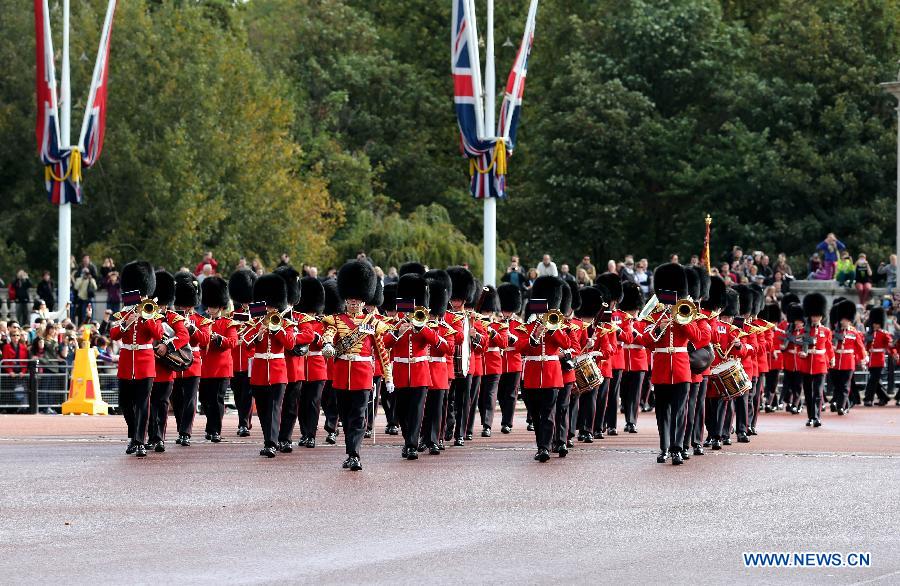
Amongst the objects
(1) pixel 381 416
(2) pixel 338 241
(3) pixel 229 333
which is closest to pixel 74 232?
(2) pixel 338 241

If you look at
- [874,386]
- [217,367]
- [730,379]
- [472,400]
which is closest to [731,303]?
[730,379]

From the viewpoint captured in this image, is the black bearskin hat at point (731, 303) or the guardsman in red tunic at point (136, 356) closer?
the guardsman in red tunic at point (136, 356)

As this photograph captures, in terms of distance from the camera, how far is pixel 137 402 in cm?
1558

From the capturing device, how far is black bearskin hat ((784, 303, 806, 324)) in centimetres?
2206

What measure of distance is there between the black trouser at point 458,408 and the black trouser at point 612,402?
1600 mm

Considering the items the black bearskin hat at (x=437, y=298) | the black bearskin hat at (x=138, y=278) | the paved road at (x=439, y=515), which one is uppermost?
the black bearskin hat at (x=138, y=278)

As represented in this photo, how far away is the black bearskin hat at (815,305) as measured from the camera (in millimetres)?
21828

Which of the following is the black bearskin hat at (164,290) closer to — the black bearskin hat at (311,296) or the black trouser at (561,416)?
the black bearskin hat at (311,296)

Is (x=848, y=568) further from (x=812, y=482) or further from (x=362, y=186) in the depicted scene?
(x=362, y=186)

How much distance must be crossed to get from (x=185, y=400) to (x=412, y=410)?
8.72 ft

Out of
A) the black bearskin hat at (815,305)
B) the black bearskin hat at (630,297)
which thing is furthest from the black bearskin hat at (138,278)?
the black bearskin hat at (815,305)

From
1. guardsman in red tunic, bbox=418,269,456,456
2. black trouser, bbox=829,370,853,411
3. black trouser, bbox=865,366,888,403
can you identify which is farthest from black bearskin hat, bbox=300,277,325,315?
black trouser, bbox=865,366,888,403

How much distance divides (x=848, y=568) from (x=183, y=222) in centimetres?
2923

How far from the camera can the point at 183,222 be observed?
37.9 meters
